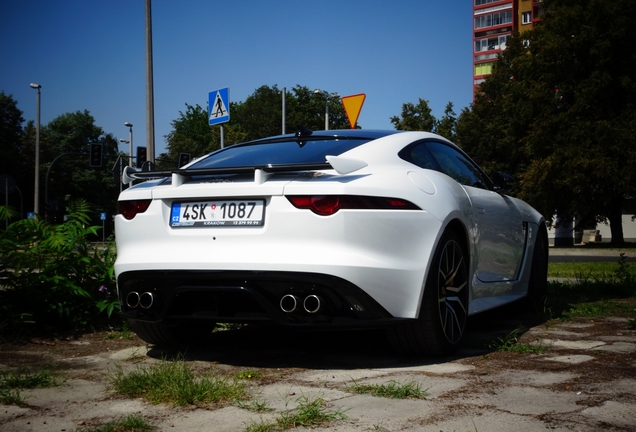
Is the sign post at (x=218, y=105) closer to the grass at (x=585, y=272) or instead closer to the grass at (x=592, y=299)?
the grass at (x=585, y=272)

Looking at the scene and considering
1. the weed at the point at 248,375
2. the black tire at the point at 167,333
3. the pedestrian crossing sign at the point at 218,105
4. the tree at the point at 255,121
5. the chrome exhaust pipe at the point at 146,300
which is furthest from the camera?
the tree at the point at 255,121

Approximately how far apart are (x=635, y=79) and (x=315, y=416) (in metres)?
33.5

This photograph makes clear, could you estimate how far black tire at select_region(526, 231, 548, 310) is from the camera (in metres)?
6.79

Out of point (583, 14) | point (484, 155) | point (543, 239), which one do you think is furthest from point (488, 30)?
point (543, 239)

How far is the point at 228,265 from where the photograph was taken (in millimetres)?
4160

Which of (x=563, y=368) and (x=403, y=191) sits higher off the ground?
(x=403, y=191)

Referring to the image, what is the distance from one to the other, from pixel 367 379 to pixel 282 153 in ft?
5.30

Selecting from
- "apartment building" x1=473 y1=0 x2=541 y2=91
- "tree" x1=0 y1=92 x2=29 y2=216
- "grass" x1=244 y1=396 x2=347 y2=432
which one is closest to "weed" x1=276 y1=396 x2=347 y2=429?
"grass" x1=244 y1=396 x2=347 y2=432

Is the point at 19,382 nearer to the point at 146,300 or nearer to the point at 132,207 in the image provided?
the point at 146,300

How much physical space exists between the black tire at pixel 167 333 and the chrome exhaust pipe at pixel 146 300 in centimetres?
42

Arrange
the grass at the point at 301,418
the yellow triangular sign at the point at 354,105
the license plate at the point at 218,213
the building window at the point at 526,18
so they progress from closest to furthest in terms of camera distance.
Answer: the grass at the point at 301,418, the license plate at the point at 218,213, the yellow triangular sign at the point at 354,105, the building window at the point at 526,18

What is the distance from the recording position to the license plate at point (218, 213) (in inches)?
166

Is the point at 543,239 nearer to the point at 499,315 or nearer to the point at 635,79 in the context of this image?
the point at 499,315

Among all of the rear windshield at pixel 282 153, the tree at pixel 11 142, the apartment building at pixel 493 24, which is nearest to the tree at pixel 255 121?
the tree at pixel 11 142
